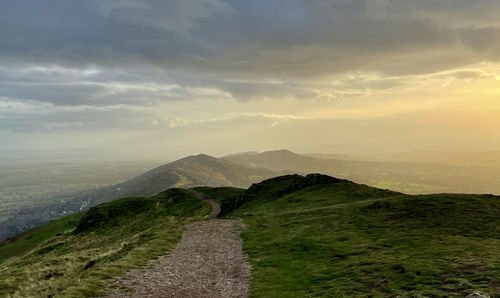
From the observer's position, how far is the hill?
23.7m

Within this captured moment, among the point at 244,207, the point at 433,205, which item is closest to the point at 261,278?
the point at 433,205

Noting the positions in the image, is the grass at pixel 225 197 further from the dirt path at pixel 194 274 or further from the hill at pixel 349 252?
the dirt path at pixel 194 274

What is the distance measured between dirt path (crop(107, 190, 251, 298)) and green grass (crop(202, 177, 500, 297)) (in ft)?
A: 6.67

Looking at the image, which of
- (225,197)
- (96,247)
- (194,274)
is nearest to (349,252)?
(194,274)

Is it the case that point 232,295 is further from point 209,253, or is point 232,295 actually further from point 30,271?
point 30,271

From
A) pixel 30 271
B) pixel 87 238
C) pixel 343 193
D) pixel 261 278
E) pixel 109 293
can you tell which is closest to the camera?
pixel 109 293

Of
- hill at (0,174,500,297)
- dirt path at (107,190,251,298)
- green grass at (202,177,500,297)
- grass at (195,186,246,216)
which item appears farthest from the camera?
grass at (195,186,246,216)

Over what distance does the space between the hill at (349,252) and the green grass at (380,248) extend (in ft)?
0.31

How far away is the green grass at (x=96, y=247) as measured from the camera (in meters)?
30.2

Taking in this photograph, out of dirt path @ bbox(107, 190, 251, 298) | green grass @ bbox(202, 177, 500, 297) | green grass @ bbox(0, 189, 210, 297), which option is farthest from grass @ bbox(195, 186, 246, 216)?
dirt path @ bbox(107, 190, 251, 298)

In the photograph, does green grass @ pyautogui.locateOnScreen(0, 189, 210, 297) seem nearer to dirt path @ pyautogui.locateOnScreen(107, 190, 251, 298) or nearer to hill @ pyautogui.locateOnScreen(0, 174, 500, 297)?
hill @ pyautogui.locateOnScreen(0, 174, 500, 297)

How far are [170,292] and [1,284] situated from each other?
79.0 feet

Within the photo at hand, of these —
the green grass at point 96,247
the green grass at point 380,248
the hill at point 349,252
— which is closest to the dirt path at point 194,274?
the hill at point 349,252

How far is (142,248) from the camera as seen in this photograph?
1613 inches
